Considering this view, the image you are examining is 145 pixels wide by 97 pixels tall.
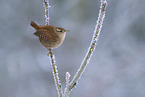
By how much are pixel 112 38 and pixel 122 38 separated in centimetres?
43

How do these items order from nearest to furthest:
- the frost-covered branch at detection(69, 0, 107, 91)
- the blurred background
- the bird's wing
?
the frost-covered branch at detection(69, 0, 107, 91)
the bird's wing
the blurred background

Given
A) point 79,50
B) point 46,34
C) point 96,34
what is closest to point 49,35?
point 46,34

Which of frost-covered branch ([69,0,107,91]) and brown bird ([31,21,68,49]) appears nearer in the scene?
frost-covered branch ([69,0,107,91])

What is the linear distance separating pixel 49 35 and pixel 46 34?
4cm

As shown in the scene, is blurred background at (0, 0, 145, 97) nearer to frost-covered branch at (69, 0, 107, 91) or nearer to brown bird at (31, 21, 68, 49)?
brown bird at (31, 21, 68, 49)

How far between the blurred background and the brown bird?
401 centimetres

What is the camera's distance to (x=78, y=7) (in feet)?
21.6

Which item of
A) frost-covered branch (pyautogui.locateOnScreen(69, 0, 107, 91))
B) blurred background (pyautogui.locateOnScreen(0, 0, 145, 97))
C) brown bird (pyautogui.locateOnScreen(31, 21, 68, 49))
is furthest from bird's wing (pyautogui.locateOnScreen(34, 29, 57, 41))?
blurred background (pyautogui.locateOnScreen(0, 0, 145, 97))

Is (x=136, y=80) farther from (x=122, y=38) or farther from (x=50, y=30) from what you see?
(x=50, y=30)

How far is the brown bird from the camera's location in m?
1.59

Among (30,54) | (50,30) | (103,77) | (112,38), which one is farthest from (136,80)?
(50,30)

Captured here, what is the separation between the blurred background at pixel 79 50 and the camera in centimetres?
592

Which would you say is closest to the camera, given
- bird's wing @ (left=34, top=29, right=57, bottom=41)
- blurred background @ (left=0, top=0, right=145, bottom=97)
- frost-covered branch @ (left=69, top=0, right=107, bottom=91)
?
frost-covered branch @ (left=69, top=0, right=107, bottom=91)

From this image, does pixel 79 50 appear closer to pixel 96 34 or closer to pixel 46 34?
pixel 46 34
